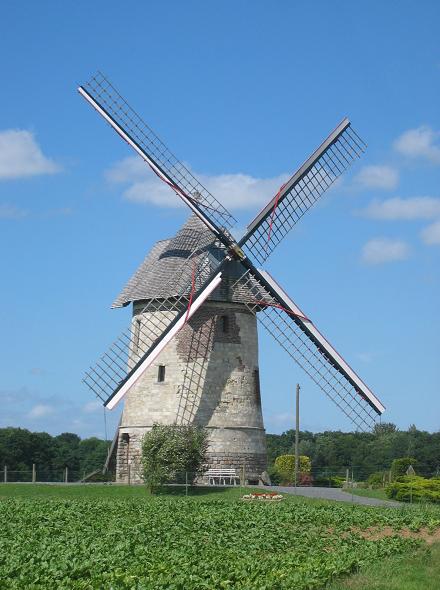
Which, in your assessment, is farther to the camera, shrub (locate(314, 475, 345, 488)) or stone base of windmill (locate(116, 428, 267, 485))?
shrub (locate(314, 475, 345, 488))

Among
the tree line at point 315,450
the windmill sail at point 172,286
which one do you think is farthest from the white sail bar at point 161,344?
the tree line at point 315,450

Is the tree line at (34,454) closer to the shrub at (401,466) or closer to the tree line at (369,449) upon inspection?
the tree line at (369,449)

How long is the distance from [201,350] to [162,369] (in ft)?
5.88

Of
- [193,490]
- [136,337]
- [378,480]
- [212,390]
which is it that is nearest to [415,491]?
[378,480]

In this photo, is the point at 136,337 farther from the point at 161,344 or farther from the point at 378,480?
the point at 378,480

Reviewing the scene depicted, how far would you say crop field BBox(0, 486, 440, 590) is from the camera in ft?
50.9

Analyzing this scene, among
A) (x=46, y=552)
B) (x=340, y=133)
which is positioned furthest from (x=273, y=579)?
(x=340, y=133)

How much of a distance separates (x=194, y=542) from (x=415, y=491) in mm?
17604

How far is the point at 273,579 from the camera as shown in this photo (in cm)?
1577

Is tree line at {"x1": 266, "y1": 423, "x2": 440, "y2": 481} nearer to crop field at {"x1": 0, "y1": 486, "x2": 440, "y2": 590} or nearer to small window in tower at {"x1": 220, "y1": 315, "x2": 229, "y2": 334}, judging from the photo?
small window in tower at {"x1": 220, "y1": 315, "x2": 229, "y2": 334}

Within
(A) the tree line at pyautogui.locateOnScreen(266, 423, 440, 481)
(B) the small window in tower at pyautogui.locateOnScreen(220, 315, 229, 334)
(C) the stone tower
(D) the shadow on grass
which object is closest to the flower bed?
(D) the shadow on grass

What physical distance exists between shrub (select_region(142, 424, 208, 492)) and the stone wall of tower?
128cm

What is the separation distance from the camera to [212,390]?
3756 cm

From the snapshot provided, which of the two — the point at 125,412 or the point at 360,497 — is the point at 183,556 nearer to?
the point at 360,497
